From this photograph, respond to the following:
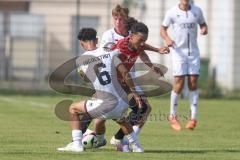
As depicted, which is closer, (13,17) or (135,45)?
(135,45)

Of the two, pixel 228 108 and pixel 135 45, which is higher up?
pixel 135 45

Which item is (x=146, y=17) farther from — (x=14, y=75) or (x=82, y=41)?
(x=82, y=41)

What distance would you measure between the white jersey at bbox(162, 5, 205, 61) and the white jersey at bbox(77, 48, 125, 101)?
15.5ft

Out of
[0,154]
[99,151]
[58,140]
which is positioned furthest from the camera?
[58,140]

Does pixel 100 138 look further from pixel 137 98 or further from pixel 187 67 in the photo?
pixel 187 67

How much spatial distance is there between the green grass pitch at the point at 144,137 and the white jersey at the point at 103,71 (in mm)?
692

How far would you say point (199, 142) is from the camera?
458 inches

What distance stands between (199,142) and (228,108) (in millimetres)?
8577

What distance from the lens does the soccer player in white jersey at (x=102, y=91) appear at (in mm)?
9984

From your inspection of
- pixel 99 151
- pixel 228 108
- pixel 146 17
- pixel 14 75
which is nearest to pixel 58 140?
pixel 99 151

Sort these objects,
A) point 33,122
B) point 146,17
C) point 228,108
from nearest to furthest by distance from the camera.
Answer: point 33,122, point 228,108, point 146,17

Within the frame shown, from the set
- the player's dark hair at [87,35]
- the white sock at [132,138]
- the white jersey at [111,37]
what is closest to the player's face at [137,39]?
the player's dark hair at [87,35]

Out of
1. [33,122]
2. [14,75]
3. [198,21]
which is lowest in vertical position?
[14,75]

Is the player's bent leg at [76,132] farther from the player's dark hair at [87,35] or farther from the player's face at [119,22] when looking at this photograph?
the player's face at [119,22]
